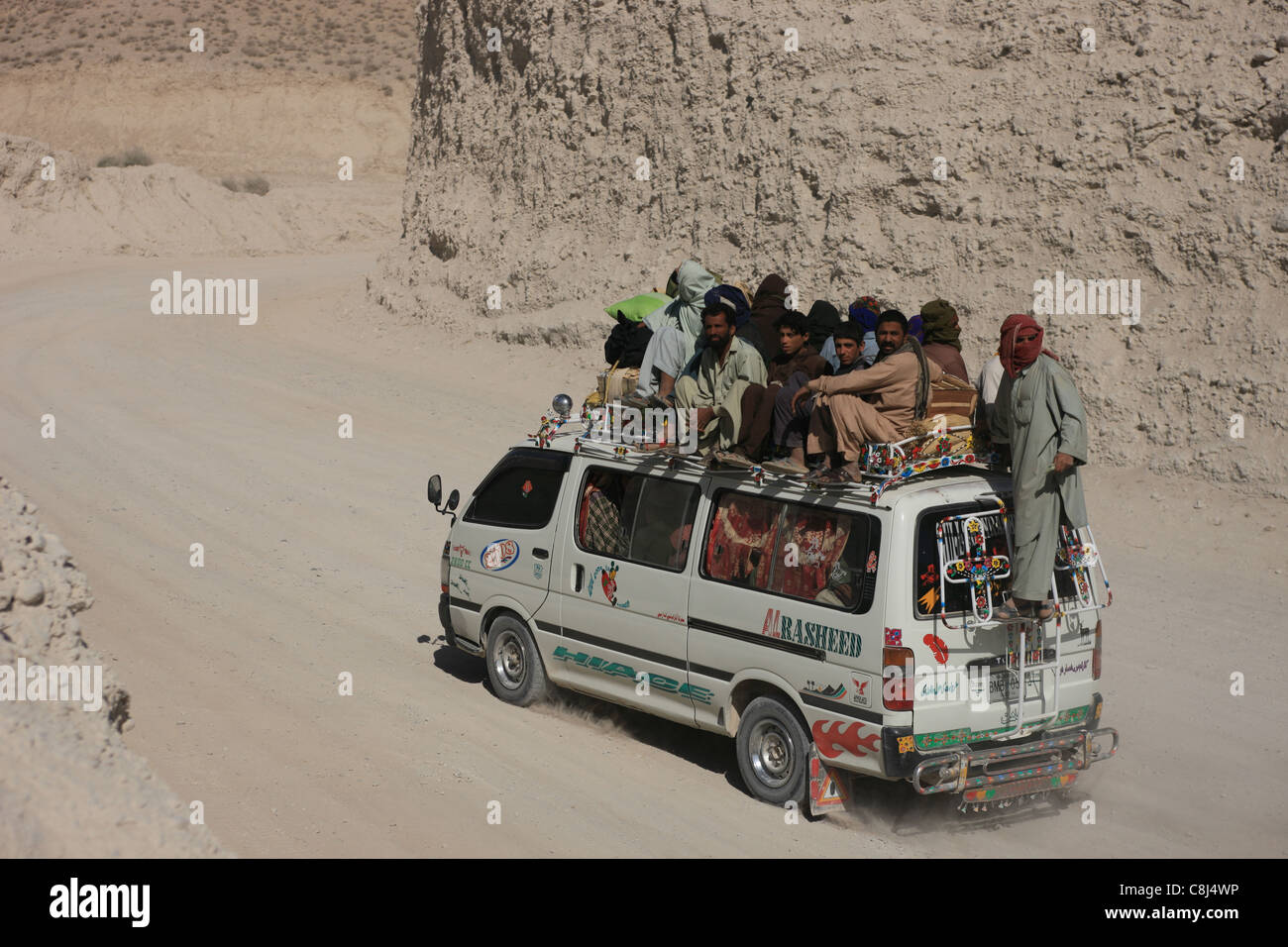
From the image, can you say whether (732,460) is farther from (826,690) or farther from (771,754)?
(771,754)

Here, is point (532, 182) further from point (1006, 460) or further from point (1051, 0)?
point (1006, 460)

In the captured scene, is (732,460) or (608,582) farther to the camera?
(608,582)

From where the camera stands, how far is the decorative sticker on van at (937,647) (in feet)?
22.6

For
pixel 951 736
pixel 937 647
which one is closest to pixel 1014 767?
pixel 951 736

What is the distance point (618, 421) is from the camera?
29.6ft

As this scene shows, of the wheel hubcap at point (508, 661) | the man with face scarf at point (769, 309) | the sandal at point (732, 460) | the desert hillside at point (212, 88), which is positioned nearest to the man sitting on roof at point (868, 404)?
the sandal at point (732, 460)

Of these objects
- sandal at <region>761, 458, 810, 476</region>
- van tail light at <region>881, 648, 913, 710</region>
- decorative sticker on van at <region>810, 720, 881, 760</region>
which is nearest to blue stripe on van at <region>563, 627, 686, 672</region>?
decorative sticker on van at <region>810, 720, 881, 760</region>

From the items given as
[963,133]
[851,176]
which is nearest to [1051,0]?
[963,133]

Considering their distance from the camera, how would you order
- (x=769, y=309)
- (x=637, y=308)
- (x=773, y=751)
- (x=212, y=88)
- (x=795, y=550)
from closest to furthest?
(x=795, y=550) → (x=773, y=751) → (x=769, y=309) → (x=637, y=308) → (x=212, y=88)

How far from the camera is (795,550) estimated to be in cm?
748

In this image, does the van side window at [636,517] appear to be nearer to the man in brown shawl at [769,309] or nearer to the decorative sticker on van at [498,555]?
the decorative sticker on van at [498,555]

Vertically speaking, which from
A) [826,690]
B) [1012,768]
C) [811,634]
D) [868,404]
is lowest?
[1012,768]

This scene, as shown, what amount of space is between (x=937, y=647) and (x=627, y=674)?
→ 2.38 meters

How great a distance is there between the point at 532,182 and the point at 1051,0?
8749 millimetres
